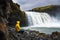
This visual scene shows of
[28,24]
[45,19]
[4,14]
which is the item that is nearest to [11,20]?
[28,24]

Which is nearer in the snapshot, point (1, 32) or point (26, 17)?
point (1, 32)

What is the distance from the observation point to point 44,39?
29.7 m

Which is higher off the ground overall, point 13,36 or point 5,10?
point 5,10

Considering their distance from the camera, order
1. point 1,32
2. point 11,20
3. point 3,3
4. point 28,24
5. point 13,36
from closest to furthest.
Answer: point 1,32, point 3,3, point 13,36, point 11,20, point 28,24

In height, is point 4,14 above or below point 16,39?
above

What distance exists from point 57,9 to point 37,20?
36.1 metres

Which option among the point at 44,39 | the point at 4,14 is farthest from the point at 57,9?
the point at 4,14

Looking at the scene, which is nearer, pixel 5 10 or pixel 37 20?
pixel 5 10

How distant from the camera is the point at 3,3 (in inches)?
442

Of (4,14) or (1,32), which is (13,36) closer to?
(4,14)

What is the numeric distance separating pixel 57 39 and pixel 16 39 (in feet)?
30.3

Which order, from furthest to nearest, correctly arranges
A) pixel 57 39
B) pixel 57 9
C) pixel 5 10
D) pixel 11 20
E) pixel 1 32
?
pixel 57 9
pixel 11 20
pixel 57 39
pixel 5 10
pixel 1 32

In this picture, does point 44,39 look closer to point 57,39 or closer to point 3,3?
point 57,39

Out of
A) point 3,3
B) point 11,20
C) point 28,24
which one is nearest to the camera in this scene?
point 3,3
